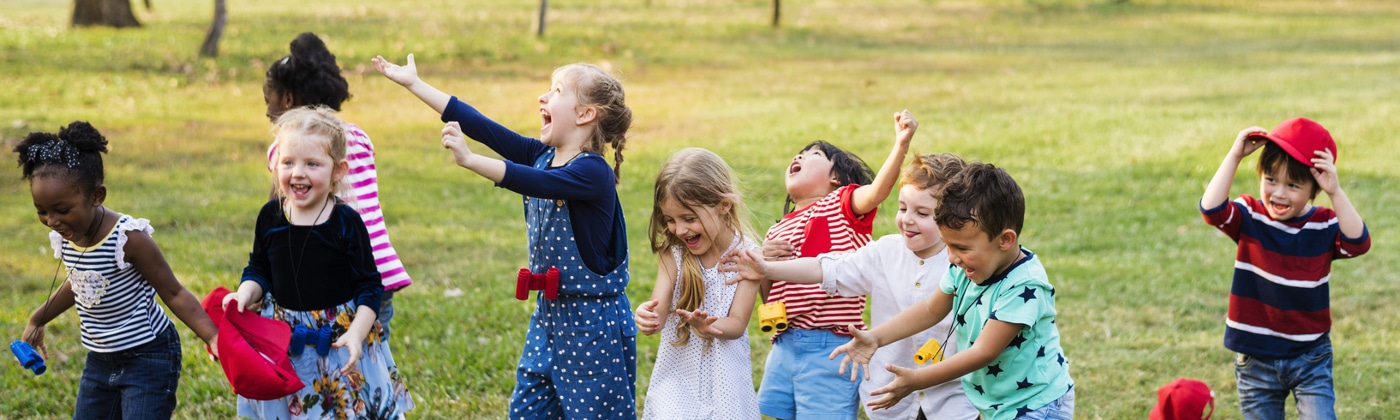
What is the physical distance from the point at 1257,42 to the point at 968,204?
2176 cm

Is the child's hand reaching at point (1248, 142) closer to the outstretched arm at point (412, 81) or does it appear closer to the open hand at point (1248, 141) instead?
the open hand at point (1248, 141)

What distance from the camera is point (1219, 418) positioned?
5.10m

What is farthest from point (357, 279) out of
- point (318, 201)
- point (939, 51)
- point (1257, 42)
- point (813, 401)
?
point (1257, 42)

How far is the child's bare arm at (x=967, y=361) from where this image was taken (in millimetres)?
3359

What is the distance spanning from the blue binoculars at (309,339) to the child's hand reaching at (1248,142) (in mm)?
3075

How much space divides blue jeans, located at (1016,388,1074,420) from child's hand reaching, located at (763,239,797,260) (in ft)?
3.38

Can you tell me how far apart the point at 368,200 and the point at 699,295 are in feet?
4.45

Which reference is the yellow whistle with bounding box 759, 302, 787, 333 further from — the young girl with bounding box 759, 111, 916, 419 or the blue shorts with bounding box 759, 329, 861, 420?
the blue shorts with bounding box 759, 329, 861, 420

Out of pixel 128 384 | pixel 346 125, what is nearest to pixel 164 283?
pixel 128 384

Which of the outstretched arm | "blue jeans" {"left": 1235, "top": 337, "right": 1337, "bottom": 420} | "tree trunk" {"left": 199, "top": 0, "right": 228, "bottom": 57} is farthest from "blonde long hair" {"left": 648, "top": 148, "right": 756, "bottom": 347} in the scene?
"tree trunk" {"left": 199, "top": 0, "right": 228, "bottom": 57}

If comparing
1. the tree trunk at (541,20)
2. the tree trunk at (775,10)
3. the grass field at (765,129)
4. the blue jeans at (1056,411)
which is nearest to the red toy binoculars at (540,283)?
the blue jeans at (1056,411)

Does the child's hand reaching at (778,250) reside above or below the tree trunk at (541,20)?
above

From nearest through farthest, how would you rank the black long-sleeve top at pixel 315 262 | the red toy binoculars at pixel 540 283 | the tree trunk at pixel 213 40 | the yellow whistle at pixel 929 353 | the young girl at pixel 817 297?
1. the yellow whistle at pixel 929 353
2. the red toy binoculars at pixel 540 283
3. the black long-sleeve top at pixel 315 262
4. the young girl at pixel 817 297
5. the tree trunk at pixel 213 40

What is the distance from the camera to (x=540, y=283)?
12.3 feet
